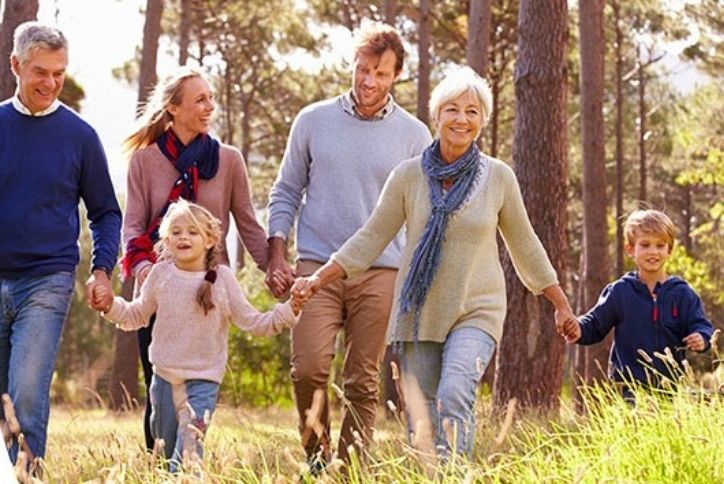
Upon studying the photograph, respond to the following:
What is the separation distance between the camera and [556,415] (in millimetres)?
9273

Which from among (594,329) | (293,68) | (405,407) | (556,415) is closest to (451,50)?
(293,68)

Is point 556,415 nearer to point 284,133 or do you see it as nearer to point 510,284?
point 510,284

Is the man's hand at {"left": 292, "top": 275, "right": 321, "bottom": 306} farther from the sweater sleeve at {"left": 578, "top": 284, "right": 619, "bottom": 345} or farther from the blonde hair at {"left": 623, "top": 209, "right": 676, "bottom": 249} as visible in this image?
the blonde hair at {"left": 623, "top": 209, "right": 676, "bottom": 249}

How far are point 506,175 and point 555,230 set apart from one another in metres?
5.09

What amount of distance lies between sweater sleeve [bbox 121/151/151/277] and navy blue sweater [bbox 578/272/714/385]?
2.29 m

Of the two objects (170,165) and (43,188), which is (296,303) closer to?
(170,165)

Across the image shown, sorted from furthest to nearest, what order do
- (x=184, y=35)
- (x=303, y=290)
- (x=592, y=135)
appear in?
1. (x=184, y=35)
2. (x=592, y=135)
3. (x=303, y=290)

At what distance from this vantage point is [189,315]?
19.6 ft

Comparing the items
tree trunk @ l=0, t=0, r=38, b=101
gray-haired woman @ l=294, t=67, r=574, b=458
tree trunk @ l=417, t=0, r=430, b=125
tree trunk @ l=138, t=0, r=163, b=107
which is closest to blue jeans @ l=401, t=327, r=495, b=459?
gray-haired woman @ l=294, t=67, r=574, b=458

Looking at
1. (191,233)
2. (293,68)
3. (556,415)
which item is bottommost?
(556,415)

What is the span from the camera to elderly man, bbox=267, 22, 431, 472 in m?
6.59

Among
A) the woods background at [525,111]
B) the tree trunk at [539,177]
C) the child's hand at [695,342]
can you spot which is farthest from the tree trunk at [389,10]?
the child's hand at [695,342]

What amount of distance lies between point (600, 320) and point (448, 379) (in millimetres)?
1702

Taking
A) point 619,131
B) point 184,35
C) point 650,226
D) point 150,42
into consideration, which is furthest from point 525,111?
point 619,131
